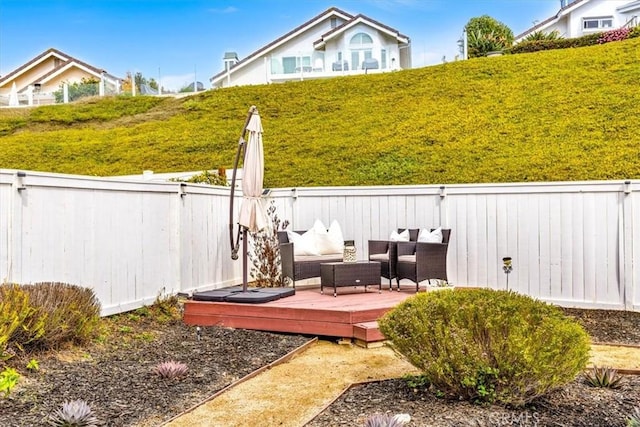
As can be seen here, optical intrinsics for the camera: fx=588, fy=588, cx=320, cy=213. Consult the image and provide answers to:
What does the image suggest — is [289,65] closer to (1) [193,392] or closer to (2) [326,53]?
(2) [326,53]

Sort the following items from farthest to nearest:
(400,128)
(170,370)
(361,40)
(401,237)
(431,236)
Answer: (361,40) < (400,128) < (401,237) < (431,236) < (170,370)

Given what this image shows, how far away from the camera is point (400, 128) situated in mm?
14867

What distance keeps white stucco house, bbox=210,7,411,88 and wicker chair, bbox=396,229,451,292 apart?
18023mm

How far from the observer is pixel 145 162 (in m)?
15.5

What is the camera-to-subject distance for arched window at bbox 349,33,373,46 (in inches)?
1069

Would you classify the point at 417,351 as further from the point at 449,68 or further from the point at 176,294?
the point at 449,68

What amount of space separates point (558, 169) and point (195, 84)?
730 inches

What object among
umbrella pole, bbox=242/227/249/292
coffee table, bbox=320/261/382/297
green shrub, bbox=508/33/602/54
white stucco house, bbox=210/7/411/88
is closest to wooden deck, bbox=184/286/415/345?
coffee table, bbox=320/261/382/297

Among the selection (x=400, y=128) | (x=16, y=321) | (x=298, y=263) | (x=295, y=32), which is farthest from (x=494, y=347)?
(x=295, y=32)

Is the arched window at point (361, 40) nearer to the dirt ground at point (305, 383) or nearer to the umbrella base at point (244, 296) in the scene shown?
the umbrella base at point (244, 296)

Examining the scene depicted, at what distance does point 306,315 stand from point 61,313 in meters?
2.44

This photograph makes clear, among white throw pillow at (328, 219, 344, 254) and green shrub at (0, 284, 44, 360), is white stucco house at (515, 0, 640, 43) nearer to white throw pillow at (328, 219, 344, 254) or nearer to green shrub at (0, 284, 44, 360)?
white throw pillow at (328, 219, 344, 254)

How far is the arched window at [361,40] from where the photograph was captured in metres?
27.2

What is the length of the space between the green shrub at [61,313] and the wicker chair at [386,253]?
3773 mm
